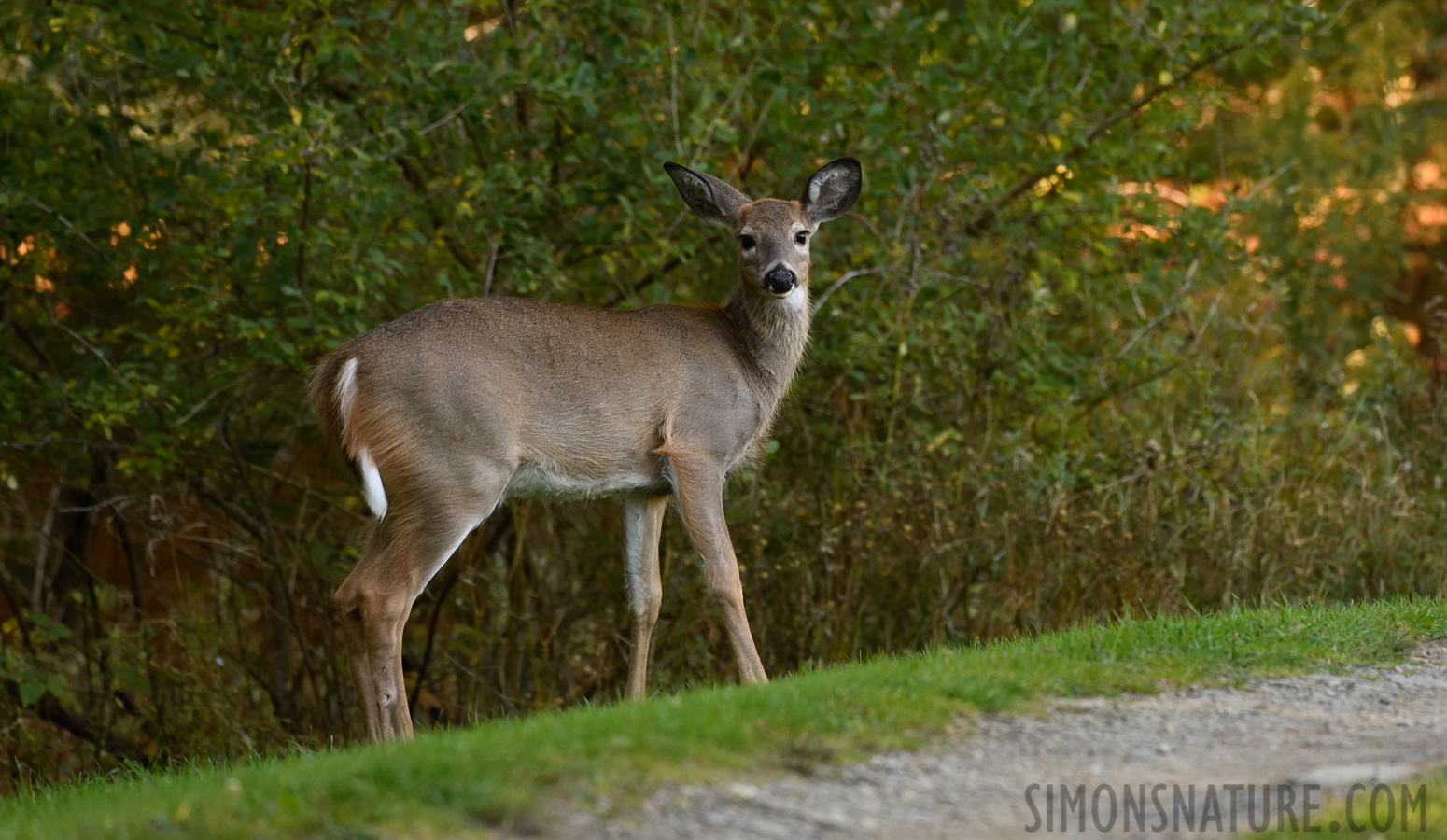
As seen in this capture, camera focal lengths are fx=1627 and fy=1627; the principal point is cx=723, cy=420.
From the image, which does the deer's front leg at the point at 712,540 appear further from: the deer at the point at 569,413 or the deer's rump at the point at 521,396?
the deer's rump at the point at 521,396

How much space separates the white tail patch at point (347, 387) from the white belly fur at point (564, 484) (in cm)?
69

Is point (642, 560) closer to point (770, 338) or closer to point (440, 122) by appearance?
point (770, 338)

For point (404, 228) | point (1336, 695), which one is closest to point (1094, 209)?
point (404, 228)

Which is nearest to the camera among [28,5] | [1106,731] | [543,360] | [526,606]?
[1106,731]

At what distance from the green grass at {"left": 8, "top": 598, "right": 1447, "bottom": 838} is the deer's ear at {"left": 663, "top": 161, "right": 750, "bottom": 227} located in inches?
95.0

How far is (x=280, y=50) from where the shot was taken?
7469 millimetres

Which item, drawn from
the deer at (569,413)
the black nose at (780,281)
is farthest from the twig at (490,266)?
the black nose at (780,281)

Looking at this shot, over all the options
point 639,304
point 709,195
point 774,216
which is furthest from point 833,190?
point 639,304

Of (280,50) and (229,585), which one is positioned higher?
(280,50)

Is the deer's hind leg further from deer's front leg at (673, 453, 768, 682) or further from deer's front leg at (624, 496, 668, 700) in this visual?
deer's front leg at (624, 496, 668, 700)

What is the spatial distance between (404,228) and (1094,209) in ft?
12.3

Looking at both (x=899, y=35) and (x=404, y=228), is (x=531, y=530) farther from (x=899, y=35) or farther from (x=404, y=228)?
(x=899, y=35)

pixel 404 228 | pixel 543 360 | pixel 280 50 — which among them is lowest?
pixel 543 360

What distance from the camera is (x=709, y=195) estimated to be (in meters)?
7.41
